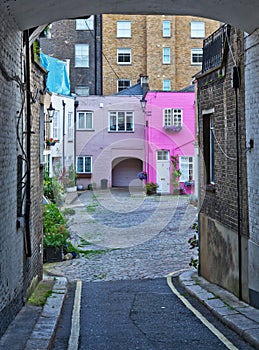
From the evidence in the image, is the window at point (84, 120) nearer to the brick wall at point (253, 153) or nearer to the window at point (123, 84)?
the window at point (123, 84)

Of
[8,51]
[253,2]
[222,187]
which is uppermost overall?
[253,2]

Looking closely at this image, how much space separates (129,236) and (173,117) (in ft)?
63.8

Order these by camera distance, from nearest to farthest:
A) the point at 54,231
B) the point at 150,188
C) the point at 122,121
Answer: the point at 54,231
the point at 150,188
the point at 122,121

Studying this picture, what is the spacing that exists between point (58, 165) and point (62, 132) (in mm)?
2993

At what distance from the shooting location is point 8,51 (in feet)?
25.4

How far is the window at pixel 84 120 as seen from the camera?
42.6 meters

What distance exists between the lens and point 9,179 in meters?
7.98

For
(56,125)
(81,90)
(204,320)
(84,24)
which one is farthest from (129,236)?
(84,24)

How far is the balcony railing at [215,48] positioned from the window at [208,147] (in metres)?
1.22

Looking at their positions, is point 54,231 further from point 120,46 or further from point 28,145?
point 120,46

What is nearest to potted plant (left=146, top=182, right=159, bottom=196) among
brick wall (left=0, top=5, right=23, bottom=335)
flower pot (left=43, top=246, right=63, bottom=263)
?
flower pot (left=43, top=246, right=63, bottom=263)

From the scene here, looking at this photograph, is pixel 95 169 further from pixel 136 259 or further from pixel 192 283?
pixel 192 283

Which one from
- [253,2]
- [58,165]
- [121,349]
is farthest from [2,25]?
[58,165]

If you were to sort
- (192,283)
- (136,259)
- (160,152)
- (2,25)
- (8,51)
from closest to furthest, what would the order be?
(2,25), (8,51), (192,283), (136,259), (160,152)
